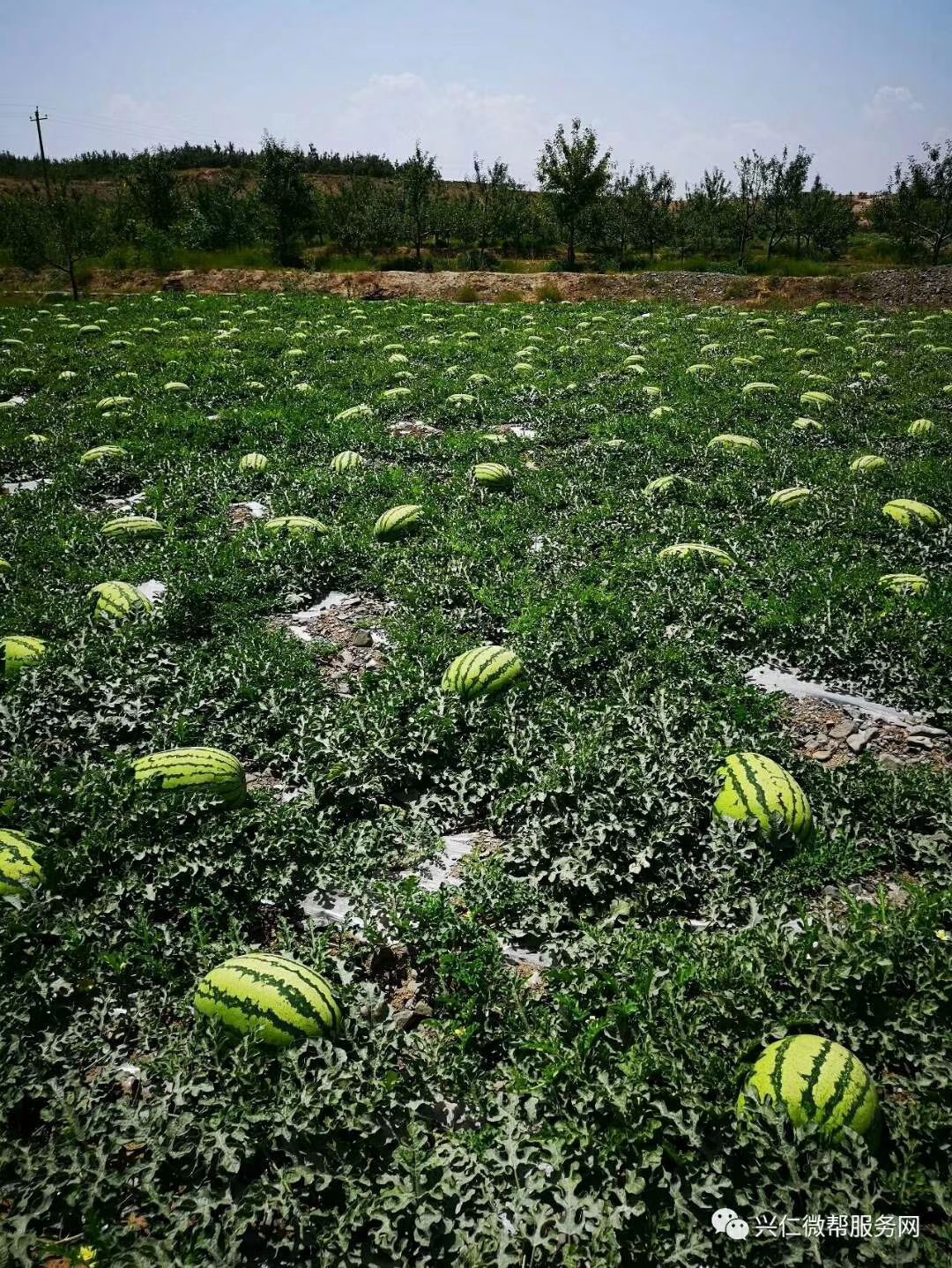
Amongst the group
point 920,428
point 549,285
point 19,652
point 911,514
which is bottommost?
point 19,652

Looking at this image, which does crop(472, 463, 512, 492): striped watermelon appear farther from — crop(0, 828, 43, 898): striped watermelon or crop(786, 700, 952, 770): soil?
crop(0, 828, 43, 898): striped watermelon

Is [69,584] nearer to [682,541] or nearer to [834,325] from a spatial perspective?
[682,541]

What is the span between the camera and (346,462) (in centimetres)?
827

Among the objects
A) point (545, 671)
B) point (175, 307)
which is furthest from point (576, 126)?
point (545, 671)

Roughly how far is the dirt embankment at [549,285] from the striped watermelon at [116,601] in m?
23.8

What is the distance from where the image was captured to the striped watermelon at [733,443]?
839 centimetres

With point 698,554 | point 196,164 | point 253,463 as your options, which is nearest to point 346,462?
point 253,463

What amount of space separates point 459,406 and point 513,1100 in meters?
9.51

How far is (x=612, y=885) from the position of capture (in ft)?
10.7

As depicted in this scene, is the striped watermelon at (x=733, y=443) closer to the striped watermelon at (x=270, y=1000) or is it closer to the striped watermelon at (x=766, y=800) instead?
the striped watermelon at (x=766, y=800)

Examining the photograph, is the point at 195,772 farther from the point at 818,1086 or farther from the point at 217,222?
the point at 217,222

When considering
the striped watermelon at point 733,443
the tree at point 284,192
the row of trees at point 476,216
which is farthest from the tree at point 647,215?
the striped watermelon at point 733,443

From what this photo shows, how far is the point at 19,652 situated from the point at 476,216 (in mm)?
52783

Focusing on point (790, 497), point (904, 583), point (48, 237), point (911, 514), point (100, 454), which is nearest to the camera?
point (904, 583)
